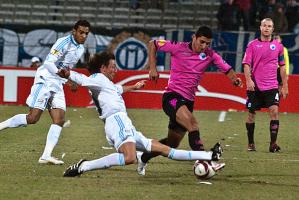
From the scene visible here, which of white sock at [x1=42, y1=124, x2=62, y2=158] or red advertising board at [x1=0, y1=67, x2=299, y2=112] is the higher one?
white sock at [x1=42, y1=124, x2=62, y2=158]

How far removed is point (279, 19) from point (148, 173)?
1741 cm

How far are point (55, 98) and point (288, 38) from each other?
1619 centimetres

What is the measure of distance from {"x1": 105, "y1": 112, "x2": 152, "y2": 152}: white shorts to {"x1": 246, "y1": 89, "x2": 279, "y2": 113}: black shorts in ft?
13.5

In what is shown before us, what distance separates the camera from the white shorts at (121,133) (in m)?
9.30

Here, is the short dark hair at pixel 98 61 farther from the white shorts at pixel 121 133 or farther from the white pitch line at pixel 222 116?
the white pitch line at pixel 222 116

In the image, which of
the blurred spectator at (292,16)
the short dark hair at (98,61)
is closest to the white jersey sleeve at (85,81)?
the short dark hair at (98,61)

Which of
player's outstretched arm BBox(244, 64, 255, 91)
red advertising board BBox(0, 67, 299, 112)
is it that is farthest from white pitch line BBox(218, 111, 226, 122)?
player's outstretched arm BBox(244, 64, 255, 91)

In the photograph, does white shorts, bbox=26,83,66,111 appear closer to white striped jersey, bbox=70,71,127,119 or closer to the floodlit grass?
the floodlit grass

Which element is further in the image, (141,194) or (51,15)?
(51,15)

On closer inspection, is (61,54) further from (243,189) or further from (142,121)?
(142,121)

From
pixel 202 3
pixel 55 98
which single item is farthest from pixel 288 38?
pixel 55 98

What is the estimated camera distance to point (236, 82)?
1012cm

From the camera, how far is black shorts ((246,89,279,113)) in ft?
43.3

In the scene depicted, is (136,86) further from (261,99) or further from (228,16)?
(228,16)
